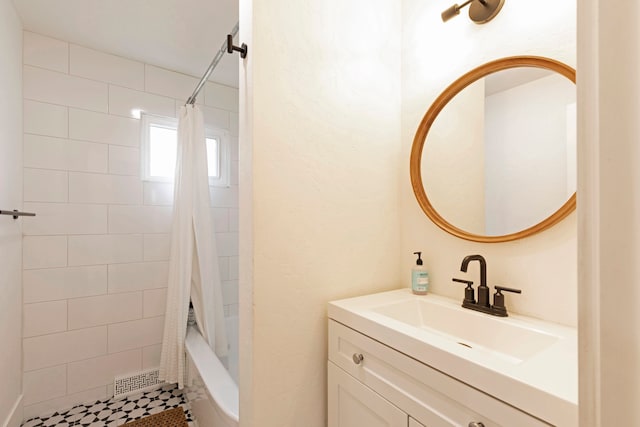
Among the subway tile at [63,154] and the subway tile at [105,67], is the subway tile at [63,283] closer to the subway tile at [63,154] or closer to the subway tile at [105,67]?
the subway tile at [63,154]

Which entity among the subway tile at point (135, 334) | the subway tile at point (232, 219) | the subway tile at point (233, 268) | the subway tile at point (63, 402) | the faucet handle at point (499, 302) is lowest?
the subway tile at point (63, 402)

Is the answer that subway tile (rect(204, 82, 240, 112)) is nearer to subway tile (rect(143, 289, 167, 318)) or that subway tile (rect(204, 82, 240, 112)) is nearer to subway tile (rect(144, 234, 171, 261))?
subway tile (rect(144, 234, 171, 261))

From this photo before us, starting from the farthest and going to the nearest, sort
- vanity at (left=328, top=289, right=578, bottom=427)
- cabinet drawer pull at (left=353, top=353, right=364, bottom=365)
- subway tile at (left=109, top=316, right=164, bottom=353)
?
subway tile at (left=109, top=316, right=164, bottom=353)
cabinet drawer pull at (left=353, top=353, right=364, bottom=365)
vanity at (left=328, top=289, right=578, bottom=427)

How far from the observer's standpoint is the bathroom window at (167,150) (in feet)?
7.11

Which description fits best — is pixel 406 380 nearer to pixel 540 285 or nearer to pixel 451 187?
pixel 540 285

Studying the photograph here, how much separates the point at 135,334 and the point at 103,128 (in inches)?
58.4

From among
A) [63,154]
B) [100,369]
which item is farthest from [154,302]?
[63,154]

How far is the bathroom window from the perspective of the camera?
2168mm

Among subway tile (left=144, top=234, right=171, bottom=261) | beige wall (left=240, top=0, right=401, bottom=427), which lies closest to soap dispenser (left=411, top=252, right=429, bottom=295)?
beige wall (left=240, top=0, right=401, bottom=427)

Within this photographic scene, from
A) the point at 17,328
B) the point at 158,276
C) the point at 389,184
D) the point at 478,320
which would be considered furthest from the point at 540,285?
the point at 17,328

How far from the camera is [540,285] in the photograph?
0.89 m

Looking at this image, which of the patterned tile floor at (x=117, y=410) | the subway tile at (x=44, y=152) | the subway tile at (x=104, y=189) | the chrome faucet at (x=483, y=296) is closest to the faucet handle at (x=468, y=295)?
the chrome faucet at (x=483, y=296)

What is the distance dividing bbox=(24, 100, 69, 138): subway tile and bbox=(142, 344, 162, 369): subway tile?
1.59 m

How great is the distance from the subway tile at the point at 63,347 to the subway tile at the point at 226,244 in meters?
0.94
